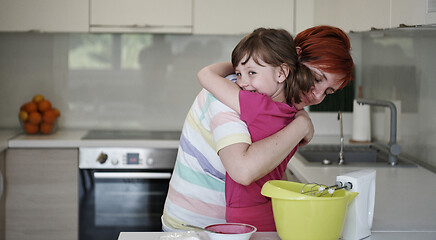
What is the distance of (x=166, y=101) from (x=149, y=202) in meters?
0.75

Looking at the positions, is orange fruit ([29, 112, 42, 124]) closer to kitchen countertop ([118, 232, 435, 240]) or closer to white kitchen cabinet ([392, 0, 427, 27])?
kitchen countertop ([118, 232, 435, 240])

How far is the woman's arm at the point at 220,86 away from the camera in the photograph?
4.22 feet

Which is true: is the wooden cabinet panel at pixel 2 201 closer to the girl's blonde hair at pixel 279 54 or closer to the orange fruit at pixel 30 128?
the orange fruit at pixel 30 128

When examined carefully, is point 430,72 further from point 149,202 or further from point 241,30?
point 149,202

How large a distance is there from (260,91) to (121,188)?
69.3 inches

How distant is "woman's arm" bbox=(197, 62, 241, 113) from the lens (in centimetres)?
129

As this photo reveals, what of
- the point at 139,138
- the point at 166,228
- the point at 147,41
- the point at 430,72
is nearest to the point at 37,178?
the point at 139,138

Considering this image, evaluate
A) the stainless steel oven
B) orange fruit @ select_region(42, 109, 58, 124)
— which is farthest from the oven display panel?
orange fruit @ select_region(42, 109, 58, 124)

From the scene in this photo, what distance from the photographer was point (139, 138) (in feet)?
9.97

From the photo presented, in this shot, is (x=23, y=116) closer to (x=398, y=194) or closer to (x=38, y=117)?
(x=38, y=117)

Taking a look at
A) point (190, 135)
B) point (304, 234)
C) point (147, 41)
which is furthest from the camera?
point (147, 41)

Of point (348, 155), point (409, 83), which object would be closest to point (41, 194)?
point (348, 155)

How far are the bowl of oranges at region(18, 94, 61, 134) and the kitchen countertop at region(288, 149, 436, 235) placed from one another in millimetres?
1439

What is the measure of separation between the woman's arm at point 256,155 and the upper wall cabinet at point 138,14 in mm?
1858
